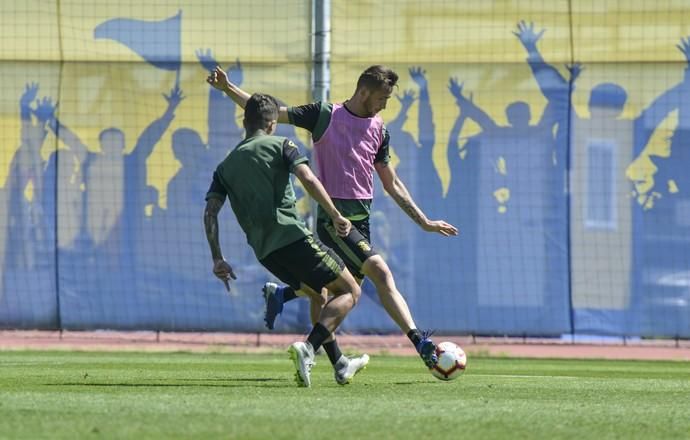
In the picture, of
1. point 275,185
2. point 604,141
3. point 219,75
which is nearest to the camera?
point 275,185

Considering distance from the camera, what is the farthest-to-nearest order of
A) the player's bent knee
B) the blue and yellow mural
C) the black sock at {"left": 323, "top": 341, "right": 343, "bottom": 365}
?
1. the blue and yellow mural
2. the player's bent knee
3. the black sock at {"left": 323, "top": 341, "right": 343, "bottom": 365}

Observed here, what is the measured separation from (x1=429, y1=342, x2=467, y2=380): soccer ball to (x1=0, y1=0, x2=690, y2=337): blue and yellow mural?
7.02m

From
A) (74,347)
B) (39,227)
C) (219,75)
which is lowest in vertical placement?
(74,347)

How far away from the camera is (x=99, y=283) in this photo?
1634 centimetres

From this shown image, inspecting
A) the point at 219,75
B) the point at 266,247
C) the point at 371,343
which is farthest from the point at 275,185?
the point at 371,343

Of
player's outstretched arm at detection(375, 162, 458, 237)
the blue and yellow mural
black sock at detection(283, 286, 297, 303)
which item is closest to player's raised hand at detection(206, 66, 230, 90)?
player's outstretched arm at detection(375, 162, 458, 237)

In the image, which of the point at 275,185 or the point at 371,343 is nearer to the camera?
the point at 275,185

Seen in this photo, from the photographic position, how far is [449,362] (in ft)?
29.3

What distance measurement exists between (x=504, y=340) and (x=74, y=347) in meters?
4.97

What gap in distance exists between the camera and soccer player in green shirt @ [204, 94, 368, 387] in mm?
8523

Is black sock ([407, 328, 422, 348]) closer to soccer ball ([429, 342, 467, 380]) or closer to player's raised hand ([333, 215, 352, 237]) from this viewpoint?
soccer ball ([429, 342, 467, 380])

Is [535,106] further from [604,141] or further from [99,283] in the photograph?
[99,283]

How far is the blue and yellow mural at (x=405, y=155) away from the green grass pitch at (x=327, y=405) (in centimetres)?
452

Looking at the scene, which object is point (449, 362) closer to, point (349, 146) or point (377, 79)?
point (349, 146)
